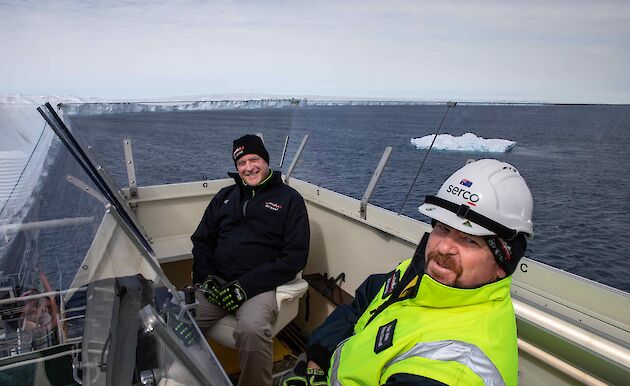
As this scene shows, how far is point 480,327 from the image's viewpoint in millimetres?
1249

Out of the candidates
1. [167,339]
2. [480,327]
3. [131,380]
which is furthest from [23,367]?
[480,327]

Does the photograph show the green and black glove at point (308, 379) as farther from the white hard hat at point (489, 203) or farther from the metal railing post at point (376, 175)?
the metal railing post at point (376, 175)

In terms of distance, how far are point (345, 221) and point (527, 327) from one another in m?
1.69

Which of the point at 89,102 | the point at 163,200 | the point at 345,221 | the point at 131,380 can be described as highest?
the point at 89,102

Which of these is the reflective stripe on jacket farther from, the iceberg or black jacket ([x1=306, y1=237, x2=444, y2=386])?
the iceberg

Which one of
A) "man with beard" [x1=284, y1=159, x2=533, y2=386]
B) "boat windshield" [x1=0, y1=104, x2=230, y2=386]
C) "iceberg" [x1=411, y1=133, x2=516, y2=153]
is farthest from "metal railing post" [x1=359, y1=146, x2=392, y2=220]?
"boat windshield" [x1=0, y1=104, x2=230, y2=386]

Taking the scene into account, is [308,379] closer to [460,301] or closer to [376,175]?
[460,301]

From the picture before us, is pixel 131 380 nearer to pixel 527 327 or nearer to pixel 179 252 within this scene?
pixel 527 327

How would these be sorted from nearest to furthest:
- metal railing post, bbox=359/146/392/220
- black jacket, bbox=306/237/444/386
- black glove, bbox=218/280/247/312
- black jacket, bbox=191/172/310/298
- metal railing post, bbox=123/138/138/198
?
black jacket, bbox=306/237/444/386 → black glove, bbox=218/280/247/312 → black jacket, bbox=191/172/310/298 → metal railing post, bbox=359/146/392/220 → metal railing post, bbox=123/138/138/198

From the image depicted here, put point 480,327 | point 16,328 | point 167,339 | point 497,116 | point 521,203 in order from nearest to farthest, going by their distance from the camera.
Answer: point 167,339
point 16,328
point 480,327
point 521,203
point 497,116

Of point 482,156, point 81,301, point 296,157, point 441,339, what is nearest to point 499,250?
point 441,339

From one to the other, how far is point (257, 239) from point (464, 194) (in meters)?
1.74

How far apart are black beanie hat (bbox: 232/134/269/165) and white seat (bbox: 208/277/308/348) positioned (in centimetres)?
94

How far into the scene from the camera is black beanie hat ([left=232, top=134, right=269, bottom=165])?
2.94 m
